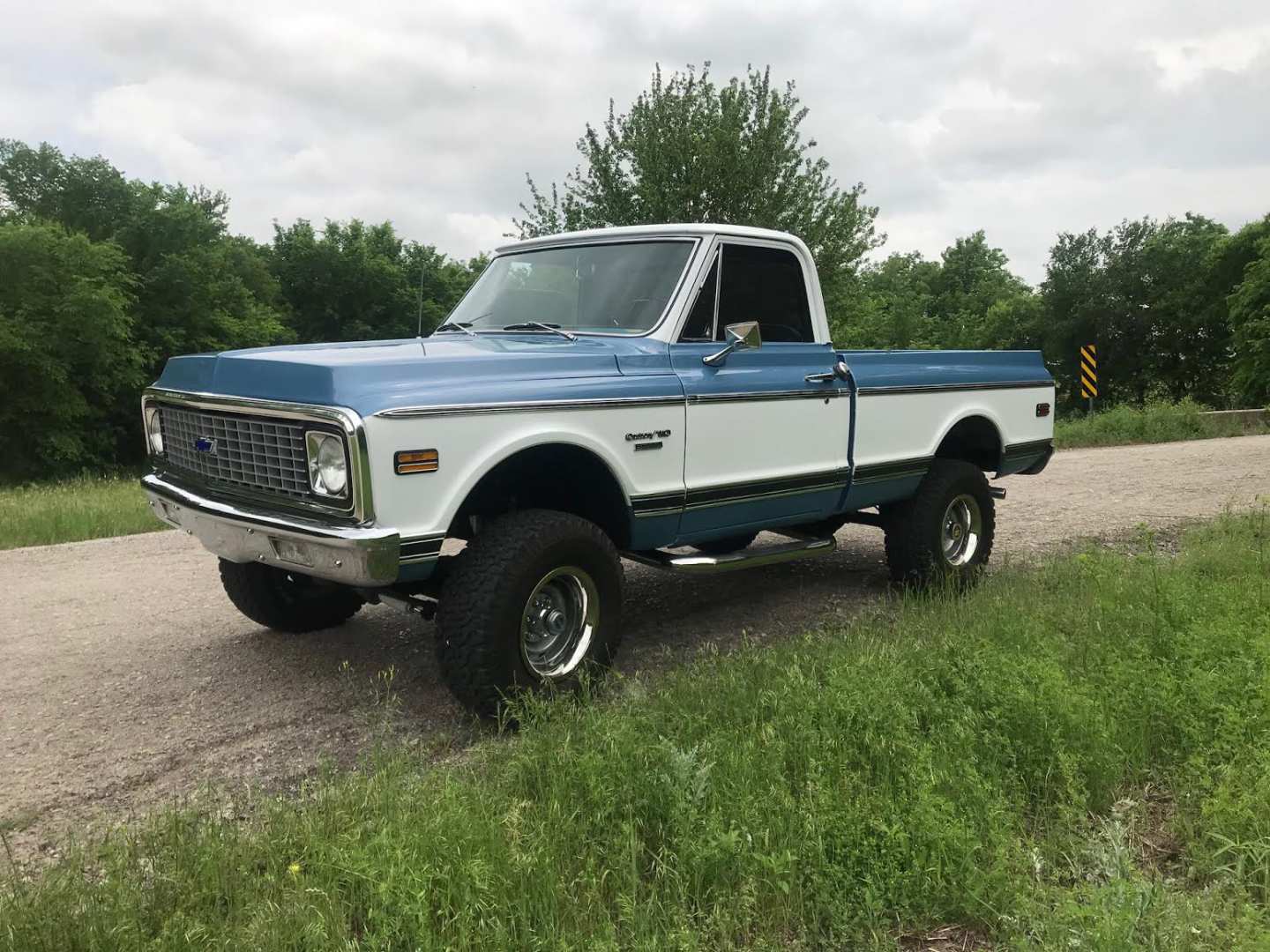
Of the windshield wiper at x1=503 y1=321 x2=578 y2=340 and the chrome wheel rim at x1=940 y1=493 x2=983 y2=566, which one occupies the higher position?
the windshield wiper at x1=503 y1=321 x2=578 y2=340

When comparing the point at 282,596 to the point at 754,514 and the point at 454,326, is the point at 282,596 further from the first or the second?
the point at 754,514

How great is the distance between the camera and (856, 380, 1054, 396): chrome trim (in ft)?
17.4

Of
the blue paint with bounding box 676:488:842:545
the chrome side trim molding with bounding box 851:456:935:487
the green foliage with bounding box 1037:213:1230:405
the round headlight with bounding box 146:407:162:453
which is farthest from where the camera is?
the green foliage with bounding box 1037:213:1230:405

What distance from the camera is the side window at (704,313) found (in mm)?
4543

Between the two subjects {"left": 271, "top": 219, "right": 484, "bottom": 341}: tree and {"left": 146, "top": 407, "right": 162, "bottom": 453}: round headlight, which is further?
{"left": 271, "top": 219, "right": 484, "bottom": 341}: tree

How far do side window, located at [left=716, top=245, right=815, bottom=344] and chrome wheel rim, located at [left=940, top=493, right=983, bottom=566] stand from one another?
1.66 meters

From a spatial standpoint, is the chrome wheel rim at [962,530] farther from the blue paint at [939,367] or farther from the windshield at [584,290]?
the windshield at [584,290]

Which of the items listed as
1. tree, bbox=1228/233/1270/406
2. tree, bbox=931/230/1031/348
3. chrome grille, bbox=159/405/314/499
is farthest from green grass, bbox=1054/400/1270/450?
tree, bbox=931/230/1031/348

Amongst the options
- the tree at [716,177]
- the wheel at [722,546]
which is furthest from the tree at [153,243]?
the wheel at [722,546]

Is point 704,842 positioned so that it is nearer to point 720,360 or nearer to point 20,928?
point 20,928

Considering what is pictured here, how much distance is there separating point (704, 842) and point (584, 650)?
1426 mm

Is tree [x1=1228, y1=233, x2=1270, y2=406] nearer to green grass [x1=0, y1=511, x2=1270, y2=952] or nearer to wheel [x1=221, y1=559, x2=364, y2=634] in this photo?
green grass [x1=0, y1=511, x2=1270, y2=952]

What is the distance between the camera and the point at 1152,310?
137ft

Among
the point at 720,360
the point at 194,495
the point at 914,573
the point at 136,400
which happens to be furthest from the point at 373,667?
the point at 136,400
